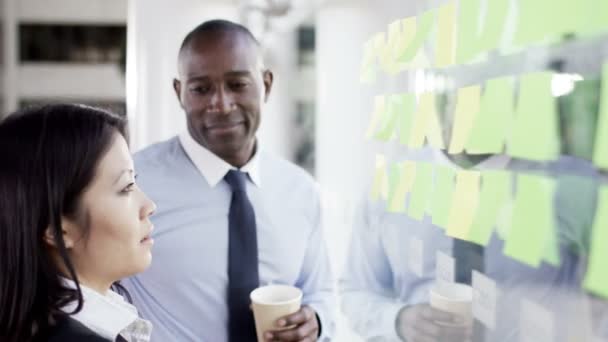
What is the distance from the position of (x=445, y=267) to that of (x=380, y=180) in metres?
0.26

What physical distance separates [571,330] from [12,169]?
0.77 meters

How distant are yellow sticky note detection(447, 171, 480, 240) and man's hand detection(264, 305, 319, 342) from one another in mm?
363

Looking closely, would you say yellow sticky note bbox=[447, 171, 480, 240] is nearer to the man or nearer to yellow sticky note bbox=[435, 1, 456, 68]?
yellow sticky note bbox=[435, 1, 456, 68]

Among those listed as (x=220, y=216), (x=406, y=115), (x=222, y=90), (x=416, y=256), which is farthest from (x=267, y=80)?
(x=416, y=256)

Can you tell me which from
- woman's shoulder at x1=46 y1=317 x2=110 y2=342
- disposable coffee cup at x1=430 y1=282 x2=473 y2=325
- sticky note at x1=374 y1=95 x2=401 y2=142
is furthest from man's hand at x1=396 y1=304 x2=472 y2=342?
woman's shoulder at x1=46 y1=317 x2=110 y2=342

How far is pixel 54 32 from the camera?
597 cm

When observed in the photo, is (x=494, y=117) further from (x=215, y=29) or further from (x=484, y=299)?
(x=215, y=29)

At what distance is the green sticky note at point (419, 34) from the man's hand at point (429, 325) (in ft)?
1.51

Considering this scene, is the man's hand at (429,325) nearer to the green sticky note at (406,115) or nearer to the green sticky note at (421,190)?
the green sticky note at (421,190)

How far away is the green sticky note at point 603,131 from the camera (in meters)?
0.58

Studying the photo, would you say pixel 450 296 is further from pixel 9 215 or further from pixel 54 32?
pixel 54 32

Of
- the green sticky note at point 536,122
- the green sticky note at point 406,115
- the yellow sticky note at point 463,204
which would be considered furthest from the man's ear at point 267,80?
the green sticky note at point 536,122

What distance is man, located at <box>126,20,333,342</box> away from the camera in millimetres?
1213

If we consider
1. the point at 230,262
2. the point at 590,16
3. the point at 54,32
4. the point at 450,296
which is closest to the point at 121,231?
the point at 230,262
